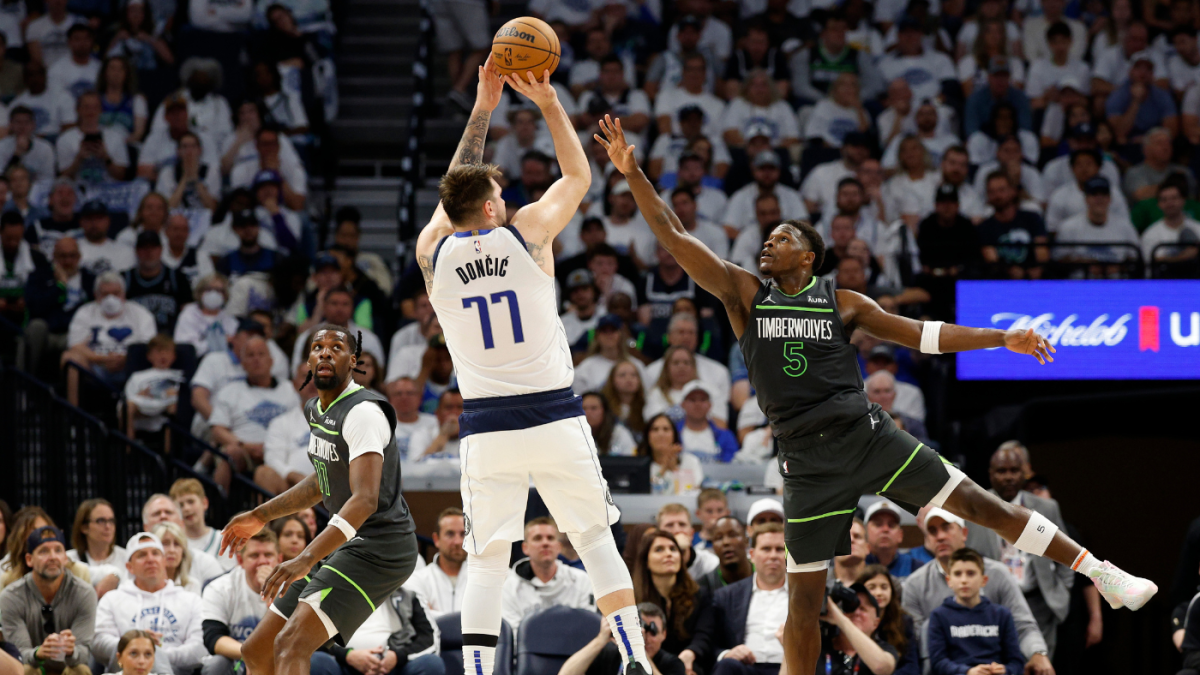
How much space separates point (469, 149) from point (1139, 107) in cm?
1103

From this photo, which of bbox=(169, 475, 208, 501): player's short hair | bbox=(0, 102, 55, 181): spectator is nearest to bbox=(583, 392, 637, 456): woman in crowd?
bbox=(169, 475, 208, 501): player's short hair

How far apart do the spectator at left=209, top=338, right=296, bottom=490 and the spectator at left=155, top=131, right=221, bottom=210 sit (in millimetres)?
2977

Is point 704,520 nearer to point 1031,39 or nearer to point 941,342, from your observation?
point 941,342

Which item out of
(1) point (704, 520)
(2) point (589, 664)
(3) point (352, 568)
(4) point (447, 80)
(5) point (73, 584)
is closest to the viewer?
(3) point (352, 568)

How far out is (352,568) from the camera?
22.0ft

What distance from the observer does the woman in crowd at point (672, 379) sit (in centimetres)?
1202

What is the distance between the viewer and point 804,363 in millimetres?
6785

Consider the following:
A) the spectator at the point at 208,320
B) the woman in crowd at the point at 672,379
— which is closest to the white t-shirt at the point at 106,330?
the spectator at the point at 208,320

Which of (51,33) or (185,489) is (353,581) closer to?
(185,489)

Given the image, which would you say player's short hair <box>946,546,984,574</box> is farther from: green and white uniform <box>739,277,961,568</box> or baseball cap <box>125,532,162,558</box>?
baseball cap <box>125,532,162,558</box>

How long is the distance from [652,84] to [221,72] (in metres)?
4.71

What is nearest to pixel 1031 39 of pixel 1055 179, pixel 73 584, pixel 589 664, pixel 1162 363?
pixel 1055 179

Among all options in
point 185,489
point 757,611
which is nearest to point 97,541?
point 185,489

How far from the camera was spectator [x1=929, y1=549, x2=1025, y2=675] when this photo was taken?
9.20 metres
